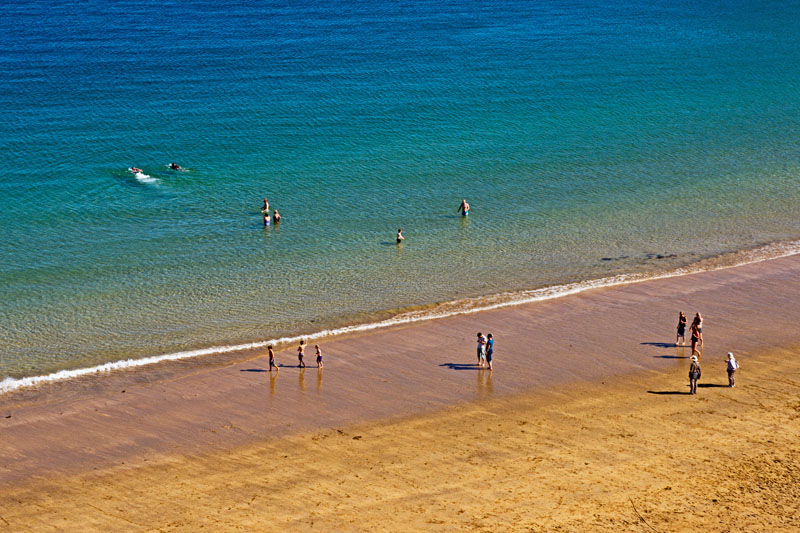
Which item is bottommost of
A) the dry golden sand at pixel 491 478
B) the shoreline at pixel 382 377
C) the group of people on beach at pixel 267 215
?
the dry golden sand at pixel 491 478

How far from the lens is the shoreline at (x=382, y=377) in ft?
87.0

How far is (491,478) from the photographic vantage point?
944 inches

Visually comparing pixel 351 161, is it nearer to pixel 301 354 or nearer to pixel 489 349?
pixel 301 354

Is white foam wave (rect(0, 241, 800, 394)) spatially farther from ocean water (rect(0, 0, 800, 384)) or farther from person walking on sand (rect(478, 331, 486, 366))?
person walking on sand (rect(478, 331, 486, 366))

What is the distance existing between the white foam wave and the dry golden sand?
7.53m

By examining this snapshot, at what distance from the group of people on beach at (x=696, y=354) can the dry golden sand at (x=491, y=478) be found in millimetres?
690

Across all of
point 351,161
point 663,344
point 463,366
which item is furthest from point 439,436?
point 351,161

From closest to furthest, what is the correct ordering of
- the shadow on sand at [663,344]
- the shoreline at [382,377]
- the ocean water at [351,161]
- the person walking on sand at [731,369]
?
the shoreline at [382,377] < the person walking on sand at [731,369] < the shadow on sand at [663,344] < the ocean water at [351,161]

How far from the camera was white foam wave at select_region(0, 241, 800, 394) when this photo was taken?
31469mm

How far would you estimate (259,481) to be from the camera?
79.3 ft

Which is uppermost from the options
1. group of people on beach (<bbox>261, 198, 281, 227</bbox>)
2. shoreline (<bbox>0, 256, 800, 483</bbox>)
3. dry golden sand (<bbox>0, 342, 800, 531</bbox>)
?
group of people on beach (<bbox>261, 198, 281, 227</bbox>)

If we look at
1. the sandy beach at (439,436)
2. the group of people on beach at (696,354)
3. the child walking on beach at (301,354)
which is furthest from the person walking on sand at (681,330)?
the child walking on beach at (301,354)

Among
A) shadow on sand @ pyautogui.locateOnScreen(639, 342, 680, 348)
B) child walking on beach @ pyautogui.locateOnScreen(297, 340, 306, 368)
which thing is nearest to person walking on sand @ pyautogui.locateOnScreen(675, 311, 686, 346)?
shadow on sand @ pyautogui.locateOnScreen(639, 342, 680, 348)

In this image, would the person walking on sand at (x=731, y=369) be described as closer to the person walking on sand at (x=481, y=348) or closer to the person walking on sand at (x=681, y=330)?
the person walking on sand at (x=681, y=330)
